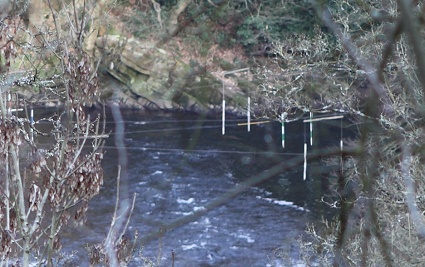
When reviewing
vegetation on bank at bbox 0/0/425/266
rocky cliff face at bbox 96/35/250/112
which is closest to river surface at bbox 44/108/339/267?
rocky cliff face at bbox 96/35/250/112

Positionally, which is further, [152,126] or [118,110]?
[118,110]

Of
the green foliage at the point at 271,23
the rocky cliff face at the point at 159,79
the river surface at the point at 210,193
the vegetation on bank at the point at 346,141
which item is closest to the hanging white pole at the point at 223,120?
the river surface at the point at 210,193

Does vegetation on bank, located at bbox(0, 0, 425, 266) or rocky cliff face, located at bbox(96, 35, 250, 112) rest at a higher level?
rocky cliff face, located at bbox(96, 35, 250, 112)

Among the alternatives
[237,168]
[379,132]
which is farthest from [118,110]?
[379,132]

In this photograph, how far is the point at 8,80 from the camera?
3.03 m

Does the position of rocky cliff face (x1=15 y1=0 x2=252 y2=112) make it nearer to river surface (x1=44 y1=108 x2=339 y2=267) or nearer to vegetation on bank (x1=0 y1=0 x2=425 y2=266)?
river surface (x1=44 y1=108 x2=339 y2=267)

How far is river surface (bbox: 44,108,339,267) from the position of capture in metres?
9.29

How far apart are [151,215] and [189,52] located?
8.14 m

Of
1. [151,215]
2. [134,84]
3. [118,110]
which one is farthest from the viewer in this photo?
[134,84]

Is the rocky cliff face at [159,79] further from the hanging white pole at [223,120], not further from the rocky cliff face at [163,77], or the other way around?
the hanging white pole at [223,120]

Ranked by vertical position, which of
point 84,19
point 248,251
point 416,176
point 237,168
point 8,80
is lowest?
point 248,251

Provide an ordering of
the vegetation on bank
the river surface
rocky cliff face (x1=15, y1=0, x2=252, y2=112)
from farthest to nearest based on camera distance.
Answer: rocky cliff face (x1=15, y1=0, x2=252, y2=112)
the river surface
the vegetation on bank

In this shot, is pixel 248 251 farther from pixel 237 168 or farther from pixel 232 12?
pixel 232 12

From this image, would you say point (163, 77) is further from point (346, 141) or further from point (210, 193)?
point (346, 141)
